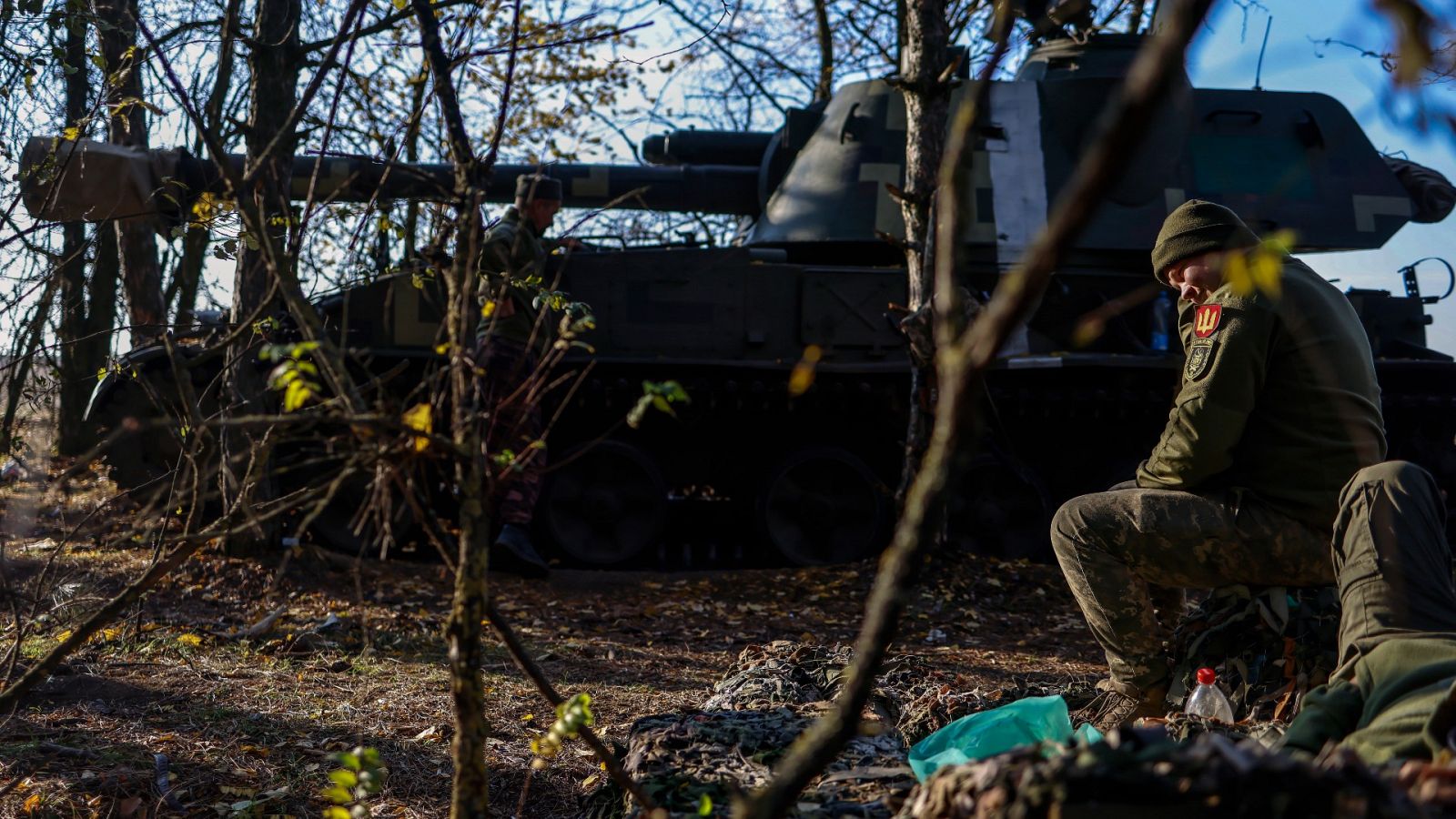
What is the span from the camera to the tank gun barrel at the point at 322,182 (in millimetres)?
5734

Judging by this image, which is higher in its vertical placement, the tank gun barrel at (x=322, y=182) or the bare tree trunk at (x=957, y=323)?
the tank gun barrel at (x=322, y=182)

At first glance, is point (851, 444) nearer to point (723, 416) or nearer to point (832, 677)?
point (723, 416)

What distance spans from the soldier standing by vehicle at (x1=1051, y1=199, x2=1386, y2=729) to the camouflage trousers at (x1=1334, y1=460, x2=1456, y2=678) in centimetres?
106

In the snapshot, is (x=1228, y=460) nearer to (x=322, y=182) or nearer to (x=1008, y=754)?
(x=1008, y=754)

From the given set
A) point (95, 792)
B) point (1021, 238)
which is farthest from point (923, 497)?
point (1021, 238)

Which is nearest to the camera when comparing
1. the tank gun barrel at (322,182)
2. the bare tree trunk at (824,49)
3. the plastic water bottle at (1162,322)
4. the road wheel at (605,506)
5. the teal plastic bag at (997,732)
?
the teal plastic bag at (997,732)

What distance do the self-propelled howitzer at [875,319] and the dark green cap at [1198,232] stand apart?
13.4 ft

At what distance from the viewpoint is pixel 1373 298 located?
30.5ft

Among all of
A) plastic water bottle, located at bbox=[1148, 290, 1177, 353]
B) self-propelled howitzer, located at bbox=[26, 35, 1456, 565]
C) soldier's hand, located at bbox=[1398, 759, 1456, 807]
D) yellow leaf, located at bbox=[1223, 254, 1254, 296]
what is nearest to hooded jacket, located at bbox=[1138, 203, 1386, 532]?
soldier's hand, located at bbox=[1398, 759, 1456, 807]

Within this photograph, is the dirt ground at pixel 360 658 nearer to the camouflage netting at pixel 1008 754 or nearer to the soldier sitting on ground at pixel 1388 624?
the camouflage netting at pixel 1008 754

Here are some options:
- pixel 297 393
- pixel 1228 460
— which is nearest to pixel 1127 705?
pixel 1228 460

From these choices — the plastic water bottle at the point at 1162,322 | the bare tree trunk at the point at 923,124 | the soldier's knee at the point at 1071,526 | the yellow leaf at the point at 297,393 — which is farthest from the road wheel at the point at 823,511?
the yellow leaf at the point at 297,393

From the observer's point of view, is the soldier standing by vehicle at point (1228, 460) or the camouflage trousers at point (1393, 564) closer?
the camouflage trousers at point (1393, 564)

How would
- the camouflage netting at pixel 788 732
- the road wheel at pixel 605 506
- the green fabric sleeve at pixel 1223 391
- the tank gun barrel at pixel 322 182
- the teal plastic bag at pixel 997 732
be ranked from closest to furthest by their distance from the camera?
1. the camouflage netting at pixel 788 732
2. the teal plastic bag at pixel 997 732
3. the green fabric sleeve at pixel 1223 391
4. the tank gun barrel at pixel 322 182
5. the road wheel at pixel 605 506
